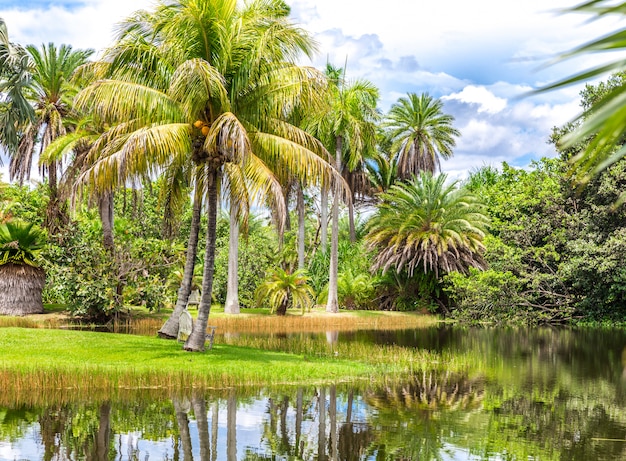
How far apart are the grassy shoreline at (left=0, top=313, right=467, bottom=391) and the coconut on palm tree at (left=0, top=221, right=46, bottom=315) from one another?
8.39 meters

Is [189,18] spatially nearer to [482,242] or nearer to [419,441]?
[419,441]

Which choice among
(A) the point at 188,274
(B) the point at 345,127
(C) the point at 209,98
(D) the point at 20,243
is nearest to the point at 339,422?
(C) the point at 209,98

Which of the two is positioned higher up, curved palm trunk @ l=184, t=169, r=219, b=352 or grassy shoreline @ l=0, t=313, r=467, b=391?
curved palm trunk @ l=184, t=169, r=219, b=352

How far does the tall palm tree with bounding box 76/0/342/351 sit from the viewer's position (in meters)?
18.1

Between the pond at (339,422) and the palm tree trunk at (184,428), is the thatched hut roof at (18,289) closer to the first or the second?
the pond at (339,422)

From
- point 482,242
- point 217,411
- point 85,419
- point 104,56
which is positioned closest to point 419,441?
point 217,411

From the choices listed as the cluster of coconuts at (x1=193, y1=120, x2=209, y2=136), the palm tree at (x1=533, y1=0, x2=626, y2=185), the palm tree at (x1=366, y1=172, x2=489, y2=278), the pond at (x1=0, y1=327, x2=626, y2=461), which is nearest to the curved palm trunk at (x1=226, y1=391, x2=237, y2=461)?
the pond at (x1=0, y1=327, x2=626, y2=461)

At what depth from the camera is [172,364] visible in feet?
55.7

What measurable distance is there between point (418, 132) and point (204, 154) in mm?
36098

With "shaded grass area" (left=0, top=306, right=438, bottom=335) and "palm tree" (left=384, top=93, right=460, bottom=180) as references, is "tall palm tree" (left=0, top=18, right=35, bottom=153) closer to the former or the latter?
"shaded grass area" (left=0, top=306, right=438, bottom=335)

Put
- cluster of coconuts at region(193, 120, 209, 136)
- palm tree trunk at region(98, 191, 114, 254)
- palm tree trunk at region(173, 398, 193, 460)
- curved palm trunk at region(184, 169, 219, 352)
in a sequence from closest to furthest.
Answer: palm tree trunk at region(173, 398, 193, 460) < cluster of coconuts at region(193, 120, 209, 136) < curved palm trunk at region(184, 169, 219, 352) < palm tree trunk at region(98, 191, 114, 254)

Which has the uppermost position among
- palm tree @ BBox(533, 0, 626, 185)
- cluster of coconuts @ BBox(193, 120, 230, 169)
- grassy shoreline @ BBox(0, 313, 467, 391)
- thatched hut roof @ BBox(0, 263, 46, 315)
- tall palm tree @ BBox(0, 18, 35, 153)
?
tall palm tree @ BBox(0, 18, 35, 153)

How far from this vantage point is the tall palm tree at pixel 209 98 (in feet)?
59.4

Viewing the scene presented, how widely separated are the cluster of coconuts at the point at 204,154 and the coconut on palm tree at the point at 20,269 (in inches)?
568
